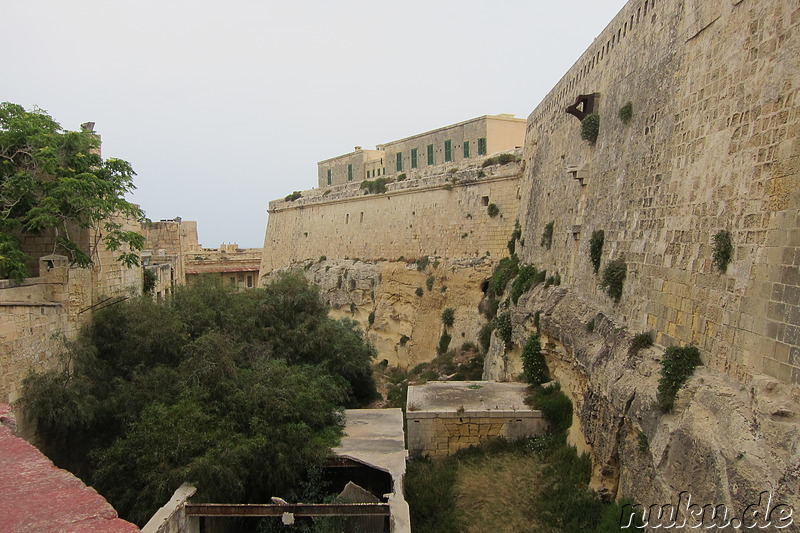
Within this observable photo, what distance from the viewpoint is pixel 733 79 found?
5.36 metres

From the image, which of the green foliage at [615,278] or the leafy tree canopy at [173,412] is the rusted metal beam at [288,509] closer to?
the leafy tree canopy at [173,412]

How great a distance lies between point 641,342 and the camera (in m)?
6.52

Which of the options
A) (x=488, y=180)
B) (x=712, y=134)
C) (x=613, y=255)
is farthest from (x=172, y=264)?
(x=712, y=134)

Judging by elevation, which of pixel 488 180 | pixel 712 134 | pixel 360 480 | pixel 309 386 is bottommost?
pixel 360 480

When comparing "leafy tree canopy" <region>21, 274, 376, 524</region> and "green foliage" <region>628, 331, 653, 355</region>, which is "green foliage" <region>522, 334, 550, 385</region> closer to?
"leafy tree canopy" <region>21, 274, 376, 524</region>

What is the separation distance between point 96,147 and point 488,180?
39.1 feet

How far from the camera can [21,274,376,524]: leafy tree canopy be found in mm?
7137

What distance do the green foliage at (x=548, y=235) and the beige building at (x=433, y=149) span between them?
7.11 meters

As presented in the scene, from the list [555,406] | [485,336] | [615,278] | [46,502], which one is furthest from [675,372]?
[485,336]

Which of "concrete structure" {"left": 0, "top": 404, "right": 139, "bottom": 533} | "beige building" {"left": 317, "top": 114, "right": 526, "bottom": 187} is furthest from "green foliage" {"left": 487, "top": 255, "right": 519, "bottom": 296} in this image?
"concrete structure" {"left": 0, "top": 404, "right": 139, "bottom": 533}

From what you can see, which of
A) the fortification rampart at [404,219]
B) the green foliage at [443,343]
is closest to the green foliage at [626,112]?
the fortification rampart at [404,219]

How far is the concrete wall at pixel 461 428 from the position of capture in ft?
30.8

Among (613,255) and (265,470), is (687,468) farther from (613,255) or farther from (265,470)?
(265,470)

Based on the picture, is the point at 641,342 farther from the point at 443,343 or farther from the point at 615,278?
the point at 443,343
